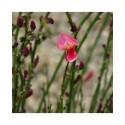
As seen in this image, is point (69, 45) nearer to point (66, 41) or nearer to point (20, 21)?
point (66, 41)

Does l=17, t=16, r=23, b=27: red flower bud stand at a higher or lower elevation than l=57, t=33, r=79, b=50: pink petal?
higher

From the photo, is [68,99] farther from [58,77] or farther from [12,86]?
[58,77]

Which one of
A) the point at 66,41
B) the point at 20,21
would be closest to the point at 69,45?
the point at 66,41

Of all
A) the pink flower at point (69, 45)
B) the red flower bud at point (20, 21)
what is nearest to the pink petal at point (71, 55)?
the pink flower at point (69, 45)

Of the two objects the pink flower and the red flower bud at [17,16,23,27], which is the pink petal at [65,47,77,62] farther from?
the red flower bud at [17,16,23,27]

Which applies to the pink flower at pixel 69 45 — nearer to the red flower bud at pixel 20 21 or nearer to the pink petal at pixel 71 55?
the pink petal at pixel 71 55

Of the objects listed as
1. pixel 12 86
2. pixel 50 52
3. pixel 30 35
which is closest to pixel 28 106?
pixel 50 52

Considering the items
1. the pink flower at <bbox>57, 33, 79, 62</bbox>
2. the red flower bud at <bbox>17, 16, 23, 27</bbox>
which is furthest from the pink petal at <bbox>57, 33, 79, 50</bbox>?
the red flower bud at <bbox>17, 16, 23, 27</bbox>

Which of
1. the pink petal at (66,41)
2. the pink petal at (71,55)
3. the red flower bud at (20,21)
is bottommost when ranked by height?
the pink petal at (71,55)
